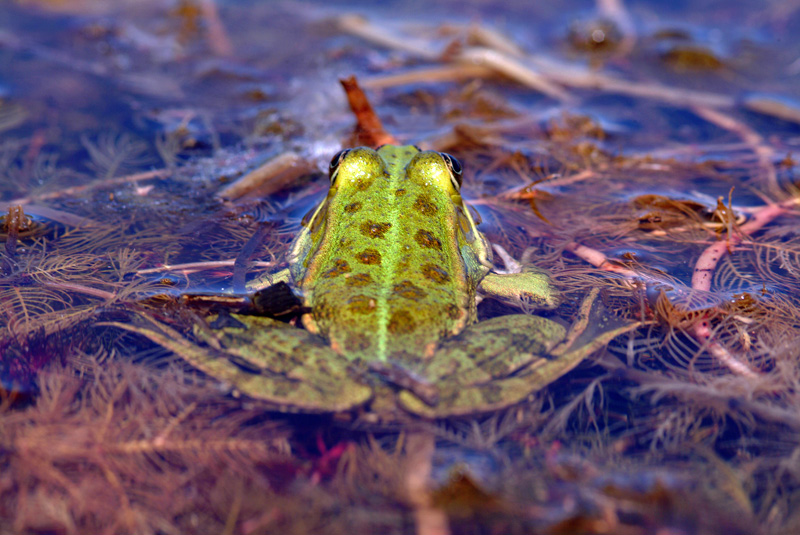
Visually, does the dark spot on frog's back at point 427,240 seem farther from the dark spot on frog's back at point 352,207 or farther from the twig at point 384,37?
the twig at point 384,37

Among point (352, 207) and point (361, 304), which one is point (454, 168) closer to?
point (352, 207)

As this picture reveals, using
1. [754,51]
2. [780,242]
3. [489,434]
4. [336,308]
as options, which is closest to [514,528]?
[489,434]

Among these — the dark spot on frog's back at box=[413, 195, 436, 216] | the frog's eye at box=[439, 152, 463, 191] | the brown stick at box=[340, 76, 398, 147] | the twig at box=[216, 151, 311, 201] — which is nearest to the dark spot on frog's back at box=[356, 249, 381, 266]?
the dark spot on frog's back at box=[413, 195, 436, 216]

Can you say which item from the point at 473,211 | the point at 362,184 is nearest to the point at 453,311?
the point at 362,184

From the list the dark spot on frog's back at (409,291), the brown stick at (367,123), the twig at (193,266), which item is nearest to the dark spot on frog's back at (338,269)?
the dark spot on frog's back at (409,291)

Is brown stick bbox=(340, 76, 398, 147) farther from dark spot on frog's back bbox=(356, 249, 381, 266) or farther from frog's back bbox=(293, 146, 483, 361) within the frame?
dark spot on frog's back bbox=(356, 249, 381, 266)

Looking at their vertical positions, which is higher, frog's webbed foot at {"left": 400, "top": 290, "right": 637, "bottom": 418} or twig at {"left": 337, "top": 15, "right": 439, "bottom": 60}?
twig at {"left": 337, "top": 15, "right": 439, "bottom": 60}

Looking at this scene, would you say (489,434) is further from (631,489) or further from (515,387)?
(631,489)
